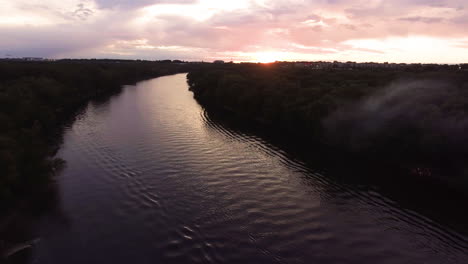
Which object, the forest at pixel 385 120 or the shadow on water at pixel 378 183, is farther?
the forest at pixel 385 120

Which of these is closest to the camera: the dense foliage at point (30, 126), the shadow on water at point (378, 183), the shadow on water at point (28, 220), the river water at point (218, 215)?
the shadow on water at point (28, 220)

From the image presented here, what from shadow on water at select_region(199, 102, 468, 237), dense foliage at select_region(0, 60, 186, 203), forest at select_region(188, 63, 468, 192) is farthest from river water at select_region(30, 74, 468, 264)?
forest at select_region(188, 63, 468, 192)

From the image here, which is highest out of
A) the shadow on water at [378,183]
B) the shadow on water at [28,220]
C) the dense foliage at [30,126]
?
the dense foliage at [30,126]

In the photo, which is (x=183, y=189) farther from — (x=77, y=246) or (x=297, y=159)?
(x=297, y=159)

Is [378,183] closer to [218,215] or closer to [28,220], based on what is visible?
[218,215]

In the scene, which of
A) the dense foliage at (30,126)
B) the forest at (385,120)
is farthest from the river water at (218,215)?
the forest at (385,120)

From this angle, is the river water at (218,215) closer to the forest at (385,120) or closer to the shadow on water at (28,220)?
the shadow on water at (28,220)

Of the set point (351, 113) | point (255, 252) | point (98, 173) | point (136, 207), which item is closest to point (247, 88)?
point (351, 113)

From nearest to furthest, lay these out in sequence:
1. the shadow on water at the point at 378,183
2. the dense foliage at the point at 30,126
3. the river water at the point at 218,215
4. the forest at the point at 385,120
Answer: the river water at the point at 218,215
the dense foliage at the point at 30,126
the shadow on water at the point at 378,183
the forest at the point at 385,120

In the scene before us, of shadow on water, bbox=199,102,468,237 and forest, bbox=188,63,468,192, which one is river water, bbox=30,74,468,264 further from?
forest, bbox=188,63,468,192
